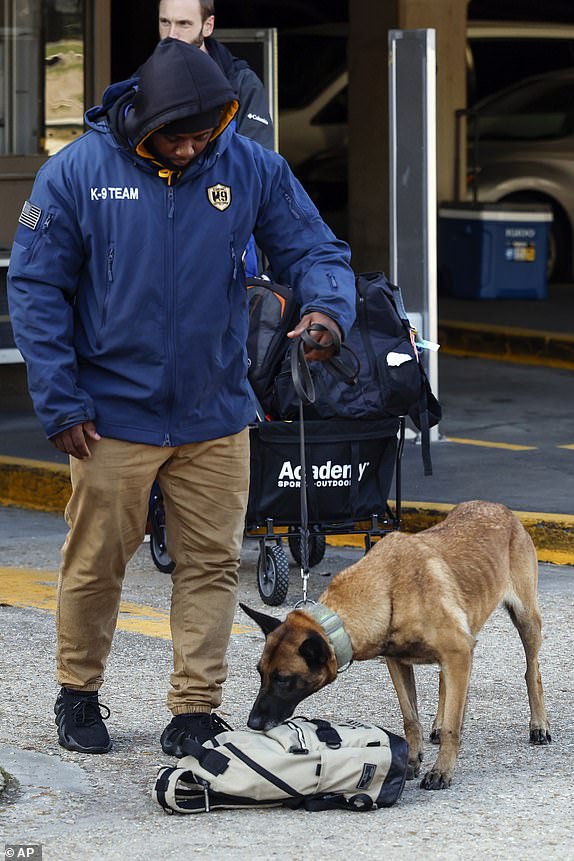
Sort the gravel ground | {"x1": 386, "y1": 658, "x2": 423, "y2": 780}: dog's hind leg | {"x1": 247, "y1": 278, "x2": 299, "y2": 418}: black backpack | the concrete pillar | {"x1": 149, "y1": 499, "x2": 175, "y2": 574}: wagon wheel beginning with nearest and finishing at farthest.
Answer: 1. the gravel ground
2. {"x1": 386, "y1": 658, "x2": 423, "y2": 780}: dog's hind leg
3. {"x1": 247, "y1": 278, "x2": 299, "y2": 418}: black backpack
4. {"x1": 149, "y1": 499, "x2": 175, "y2": 574}: wagon wheel
5. the concrete pillar

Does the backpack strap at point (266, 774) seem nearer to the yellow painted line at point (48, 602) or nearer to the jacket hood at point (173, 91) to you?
the jacket hood at point (173, 91)

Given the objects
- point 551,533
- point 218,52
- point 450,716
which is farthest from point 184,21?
point 450,716

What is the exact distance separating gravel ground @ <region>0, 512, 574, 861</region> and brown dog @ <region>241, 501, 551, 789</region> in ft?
0.60

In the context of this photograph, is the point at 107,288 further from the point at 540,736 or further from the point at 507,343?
the point at 507,343

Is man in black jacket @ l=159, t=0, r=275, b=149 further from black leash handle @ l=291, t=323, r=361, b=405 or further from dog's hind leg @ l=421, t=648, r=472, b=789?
dog's hind leg @ l=421, t=648, r=472, b=789

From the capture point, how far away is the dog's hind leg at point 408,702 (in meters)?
5.11

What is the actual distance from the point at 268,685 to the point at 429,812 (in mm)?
533

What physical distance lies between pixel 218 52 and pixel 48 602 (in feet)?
7.49

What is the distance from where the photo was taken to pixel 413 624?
4926mm

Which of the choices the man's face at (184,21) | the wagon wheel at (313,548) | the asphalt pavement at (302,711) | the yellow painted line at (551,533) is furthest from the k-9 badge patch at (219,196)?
the yellow painted line at (551,533)

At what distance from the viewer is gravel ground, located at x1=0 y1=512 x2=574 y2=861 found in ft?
14.5

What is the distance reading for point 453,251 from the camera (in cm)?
1566

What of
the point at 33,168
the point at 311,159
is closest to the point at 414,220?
the point at 33,168

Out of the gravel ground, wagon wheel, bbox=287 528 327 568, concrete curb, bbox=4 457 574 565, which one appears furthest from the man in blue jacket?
concrete curb, bbox=4 457 574 565
